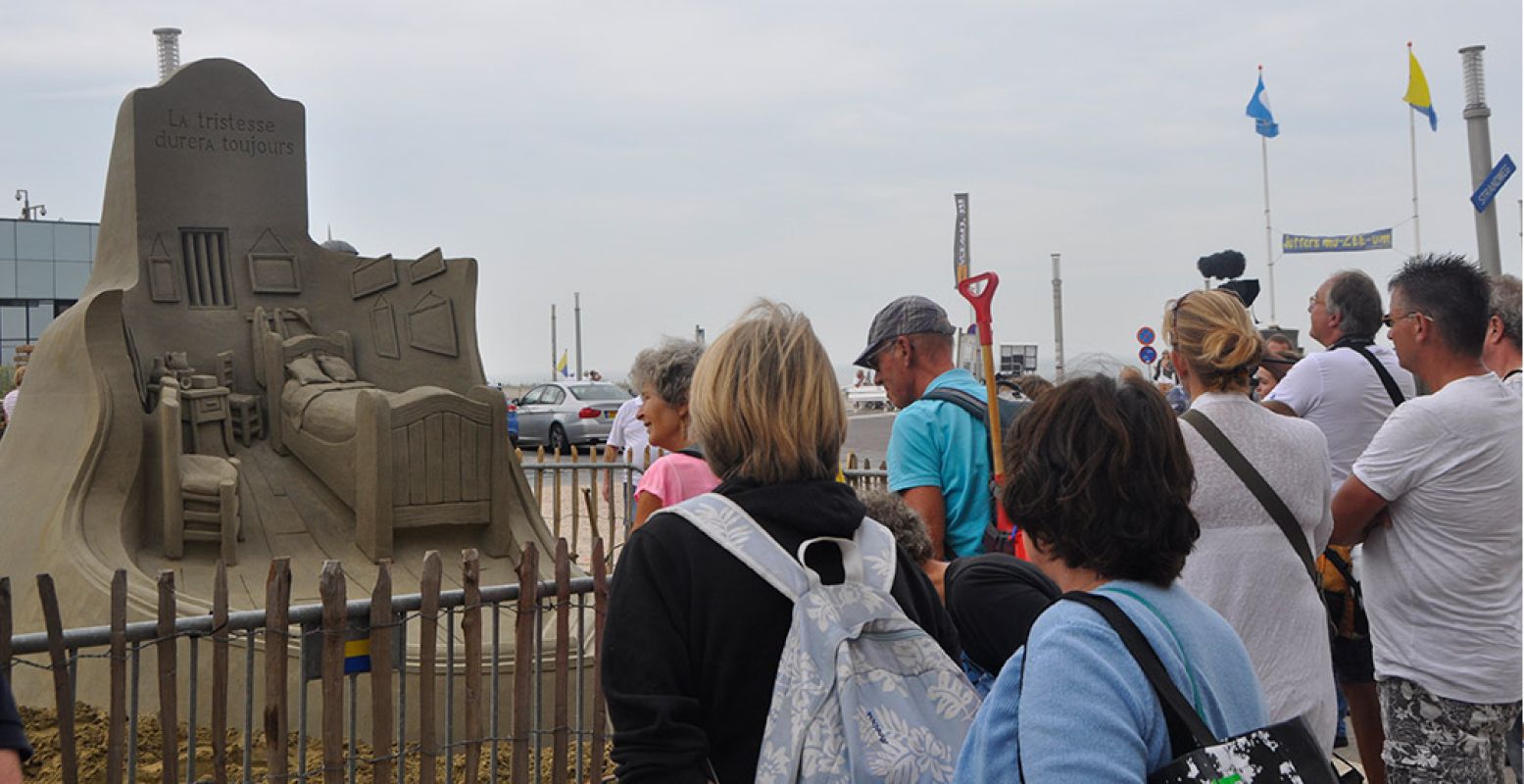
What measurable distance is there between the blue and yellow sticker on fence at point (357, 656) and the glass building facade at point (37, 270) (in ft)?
109

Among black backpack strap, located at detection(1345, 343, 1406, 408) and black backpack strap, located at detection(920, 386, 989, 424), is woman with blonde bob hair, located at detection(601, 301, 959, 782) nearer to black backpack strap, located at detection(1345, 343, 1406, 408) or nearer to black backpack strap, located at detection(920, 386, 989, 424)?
black backpack strap, located at detection(920, 386, 989, 424)

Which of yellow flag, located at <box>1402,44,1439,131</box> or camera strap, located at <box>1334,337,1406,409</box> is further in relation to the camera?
yellow flag, located at <box>1402,44,1439,131</box>

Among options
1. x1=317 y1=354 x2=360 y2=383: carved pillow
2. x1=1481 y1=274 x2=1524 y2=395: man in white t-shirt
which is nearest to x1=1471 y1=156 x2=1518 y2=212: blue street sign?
x1=1481 y1=274 x2=1524 y2=395: man in white t-shirt

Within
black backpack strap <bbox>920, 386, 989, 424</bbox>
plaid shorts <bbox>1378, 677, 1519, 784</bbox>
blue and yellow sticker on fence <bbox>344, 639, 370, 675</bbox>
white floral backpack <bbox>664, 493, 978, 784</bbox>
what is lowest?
plaid shorts <bbox>1378, 677, 1519, 784</bbox>

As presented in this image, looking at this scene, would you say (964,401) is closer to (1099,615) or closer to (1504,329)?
(1504,329)

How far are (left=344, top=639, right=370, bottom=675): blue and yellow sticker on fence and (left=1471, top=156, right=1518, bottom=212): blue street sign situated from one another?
298 inches

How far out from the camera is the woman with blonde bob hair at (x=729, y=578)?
1891mm

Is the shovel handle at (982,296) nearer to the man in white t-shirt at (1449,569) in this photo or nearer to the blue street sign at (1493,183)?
the man in white t-shirt at (1449,569)

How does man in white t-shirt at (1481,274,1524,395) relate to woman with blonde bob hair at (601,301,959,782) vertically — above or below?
above

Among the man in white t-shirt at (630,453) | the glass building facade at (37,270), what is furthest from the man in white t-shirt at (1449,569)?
the glass building facade at (37,270)

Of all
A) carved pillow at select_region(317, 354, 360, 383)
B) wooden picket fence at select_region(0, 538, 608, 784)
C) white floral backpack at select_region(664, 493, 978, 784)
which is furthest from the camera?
carved pillow at select_region(317, 354, 360, 383)

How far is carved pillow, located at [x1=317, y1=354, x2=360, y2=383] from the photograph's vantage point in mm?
7301

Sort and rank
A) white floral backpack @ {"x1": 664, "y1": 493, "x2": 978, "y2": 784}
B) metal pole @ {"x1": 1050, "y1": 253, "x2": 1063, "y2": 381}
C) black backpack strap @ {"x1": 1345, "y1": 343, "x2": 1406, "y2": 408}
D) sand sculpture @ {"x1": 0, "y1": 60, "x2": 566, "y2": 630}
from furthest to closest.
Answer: metal pole @ {"x1": 1050, "y1": 253, "x2": 1063, "y2": 381} < sand sculpture @ {"x1": 0, "y1": 60, "x2": 566, "y2": 630} < black backpack strap @ {"x1": 1345, "y1": 343, "x2": 1406, "y2": 408} < white floral backpack @ {"x1": 664, "y1": 493, "x2": 978, "y2": 784}

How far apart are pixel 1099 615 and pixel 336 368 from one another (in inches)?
256
